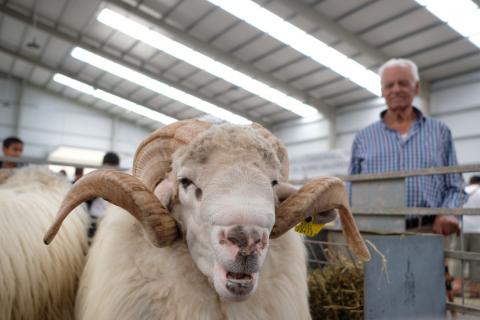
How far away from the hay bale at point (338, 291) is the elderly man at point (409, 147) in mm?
673

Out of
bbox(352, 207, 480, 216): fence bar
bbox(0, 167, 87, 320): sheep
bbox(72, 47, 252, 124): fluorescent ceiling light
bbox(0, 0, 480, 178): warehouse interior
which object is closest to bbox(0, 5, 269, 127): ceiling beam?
bbox(0, 0, 480, 178): warehouse interior

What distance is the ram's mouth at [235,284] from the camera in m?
1.53

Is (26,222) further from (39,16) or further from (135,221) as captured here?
(39,16)

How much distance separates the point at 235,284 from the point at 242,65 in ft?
45.9

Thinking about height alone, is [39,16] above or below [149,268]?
above

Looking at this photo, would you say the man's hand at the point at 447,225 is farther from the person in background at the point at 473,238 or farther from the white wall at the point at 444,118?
the white wall at the point at 444,118

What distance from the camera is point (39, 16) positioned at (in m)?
16.2

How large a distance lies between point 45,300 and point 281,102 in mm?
15906

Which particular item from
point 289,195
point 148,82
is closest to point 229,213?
point 289,195

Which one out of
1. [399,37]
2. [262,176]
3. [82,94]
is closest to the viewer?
[262,176]

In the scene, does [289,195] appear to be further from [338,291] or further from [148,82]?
[148,82]

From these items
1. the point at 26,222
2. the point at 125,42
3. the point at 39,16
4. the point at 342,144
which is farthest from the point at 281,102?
the point at 26,222

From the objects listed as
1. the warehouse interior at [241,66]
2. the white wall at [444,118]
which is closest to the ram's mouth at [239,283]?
the warehouse interior at [241,66]

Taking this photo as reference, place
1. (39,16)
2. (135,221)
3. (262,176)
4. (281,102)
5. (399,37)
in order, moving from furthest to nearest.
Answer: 1. (281,102)
2. (39,16)
3. (399,37)
4. (135,221)
5. (262,176)
